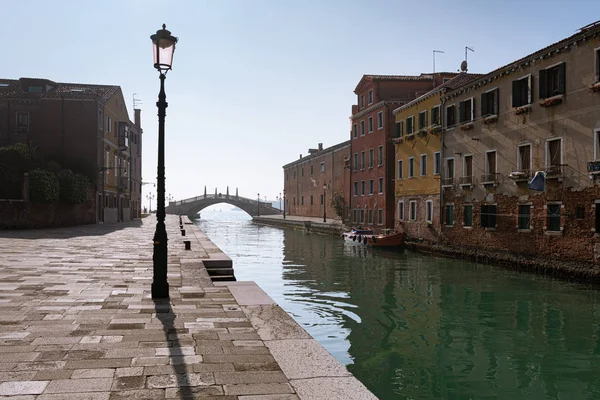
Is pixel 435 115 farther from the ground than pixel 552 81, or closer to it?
farther from the ground

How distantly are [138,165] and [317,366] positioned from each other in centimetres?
5440

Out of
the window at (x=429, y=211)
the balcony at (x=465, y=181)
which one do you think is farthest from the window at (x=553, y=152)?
the window at (x=429, y=211)

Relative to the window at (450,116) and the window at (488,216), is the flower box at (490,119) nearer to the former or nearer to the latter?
the window at (450,116)

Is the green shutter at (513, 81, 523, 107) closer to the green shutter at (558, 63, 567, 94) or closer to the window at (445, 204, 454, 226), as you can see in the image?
the green shutter at (558, 63, 567, 94)

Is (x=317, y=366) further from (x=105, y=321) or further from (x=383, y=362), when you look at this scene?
(x=383, y=362)

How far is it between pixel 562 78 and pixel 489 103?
4725 millimetres

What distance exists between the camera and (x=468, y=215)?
23812mm

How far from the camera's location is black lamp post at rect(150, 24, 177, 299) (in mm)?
7672

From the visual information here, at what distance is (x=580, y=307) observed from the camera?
40.9 ft

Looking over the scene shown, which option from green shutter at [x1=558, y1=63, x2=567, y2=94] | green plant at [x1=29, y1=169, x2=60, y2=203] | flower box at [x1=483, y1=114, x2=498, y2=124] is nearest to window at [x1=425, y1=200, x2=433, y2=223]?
flower box at [x1=483, y1=114, x2=498, y2=124]

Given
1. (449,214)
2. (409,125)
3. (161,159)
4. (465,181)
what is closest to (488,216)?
(465,181)

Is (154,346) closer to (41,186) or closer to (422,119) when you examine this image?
(41,186)

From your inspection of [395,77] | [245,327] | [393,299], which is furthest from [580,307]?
[395,77]

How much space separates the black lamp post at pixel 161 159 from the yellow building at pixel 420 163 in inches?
804
